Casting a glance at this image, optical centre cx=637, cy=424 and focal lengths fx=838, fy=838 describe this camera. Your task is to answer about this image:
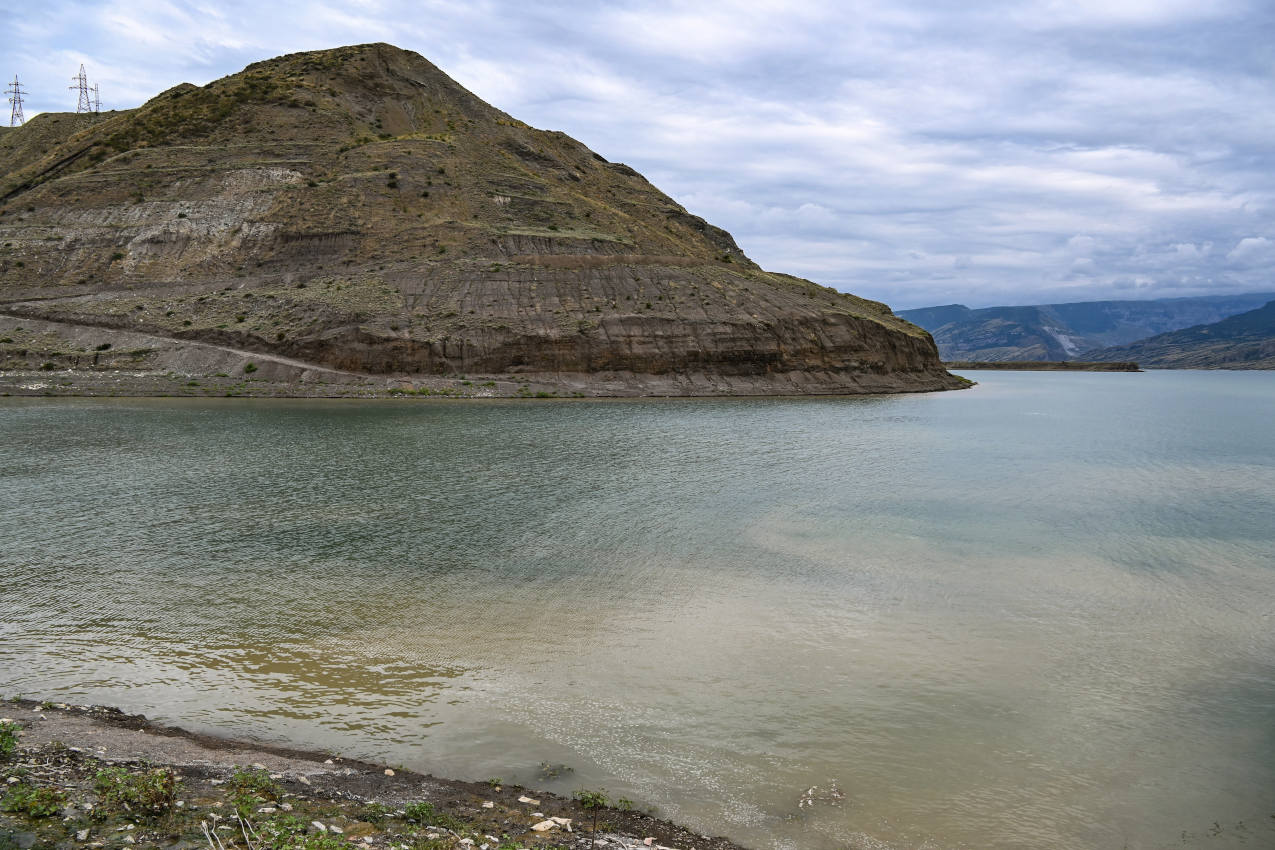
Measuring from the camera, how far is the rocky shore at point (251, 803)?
8.02 meters

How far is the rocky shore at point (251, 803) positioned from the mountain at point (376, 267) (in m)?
58.4

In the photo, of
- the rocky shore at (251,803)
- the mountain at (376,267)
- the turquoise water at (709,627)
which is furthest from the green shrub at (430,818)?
the mountain at (376,267)

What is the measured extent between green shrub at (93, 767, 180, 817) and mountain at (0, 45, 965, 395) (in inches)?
2355

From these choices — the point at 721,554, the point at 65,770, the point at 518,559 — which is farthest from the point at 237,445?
the point at 65,770

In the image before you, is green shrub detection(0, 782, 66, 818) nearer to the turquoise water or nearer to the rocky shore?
the rocky shore

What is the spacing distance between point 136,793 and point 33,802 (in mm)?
904

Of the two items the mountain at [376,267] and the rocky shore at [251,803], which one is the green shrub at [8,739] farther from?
the mountain at [376,267]

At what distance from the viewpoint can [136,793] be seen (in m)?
8.51

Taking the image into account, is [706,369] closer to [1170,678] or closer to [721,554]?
[721,554]

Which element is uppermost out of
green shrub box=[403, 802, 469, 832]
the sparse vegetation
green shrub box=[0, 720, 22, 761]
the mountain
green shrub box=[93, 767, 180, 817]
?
the mountain

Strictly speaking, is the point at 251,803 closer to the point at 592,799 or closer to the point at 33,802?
the point at 33,802

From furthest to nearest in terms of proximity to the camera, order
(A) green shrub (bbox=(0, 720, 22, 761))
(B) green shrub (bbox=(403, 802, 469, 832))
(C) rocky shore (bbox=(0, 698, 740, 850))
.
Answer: (A) green shrub (bbox=(0, 720, 22, 761))
(B) green shrub (bbox=(403, 802, 469, 832))
(C) rocky shore (bbox=(0, 698, 740, 850))

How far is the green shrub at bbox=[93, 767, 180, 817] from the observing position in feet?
27.3

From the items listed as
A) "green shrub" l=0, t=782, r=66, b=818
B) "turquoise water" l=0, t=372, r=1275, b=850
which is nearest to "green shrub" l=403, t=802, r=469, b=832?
"turquoise water" l=0, t=372, r=1275, b=850
